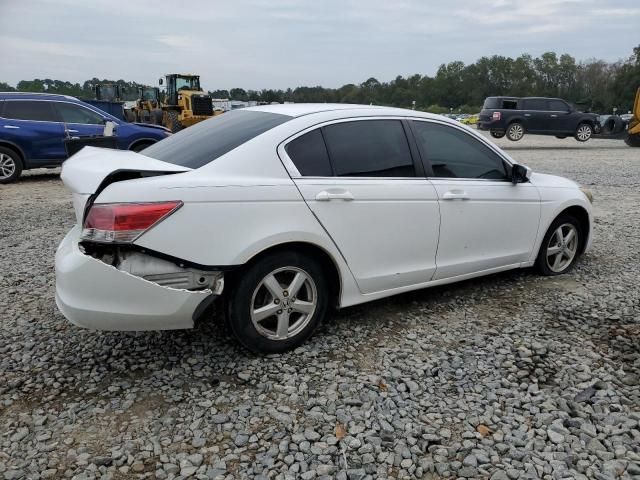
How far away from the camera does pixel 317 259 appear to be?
3.42 meters

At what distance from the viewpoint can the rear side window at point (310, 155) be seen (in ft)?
11.0

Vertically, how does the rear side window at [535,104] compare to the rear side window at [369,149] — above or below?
above

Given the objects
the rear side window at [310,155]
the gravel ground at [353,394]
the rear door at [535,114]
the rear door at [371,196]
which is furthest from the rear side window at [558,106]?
the rear side window at [310,155]

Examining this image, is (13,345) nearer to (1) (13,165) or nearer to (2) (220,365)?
(2) (220,365)

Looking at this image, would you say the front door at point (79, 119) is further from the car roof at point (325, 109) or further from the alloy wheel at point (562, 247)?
the alloy wheel at point (562, 247)

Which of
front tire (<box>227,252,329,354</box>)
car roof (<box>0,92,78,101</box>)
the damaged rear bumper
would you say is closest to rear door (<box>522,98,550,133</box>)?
car roof (<box>0,92,78,101</box>)

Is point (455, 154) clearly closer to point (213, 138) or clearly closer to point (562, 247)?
point (562, 247)

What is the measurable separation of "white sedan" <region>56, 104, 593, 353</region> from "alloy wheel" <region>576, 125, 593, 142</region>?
19365 millimetres

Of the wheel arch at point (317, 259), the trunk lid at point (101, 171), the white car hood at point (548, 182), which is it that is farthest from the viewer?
the white car hood at point (548, 182)

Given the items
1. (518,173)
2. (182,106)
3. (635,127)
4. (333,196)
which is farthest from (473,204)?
(182,106)

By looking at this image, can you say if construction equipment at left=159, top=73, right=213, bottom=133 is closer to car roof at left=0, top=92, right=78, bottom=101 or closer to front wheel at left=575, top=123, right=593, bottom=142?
car roof at left=0, top=92, right=78, bottom=101

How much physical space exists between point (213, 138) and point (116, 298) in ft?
4.22

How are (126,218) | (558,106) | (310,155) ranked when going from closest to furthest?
(126,218)
(310,155)
(558,106)

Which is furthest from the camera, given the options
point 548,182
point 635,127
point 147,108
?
point 147,108
